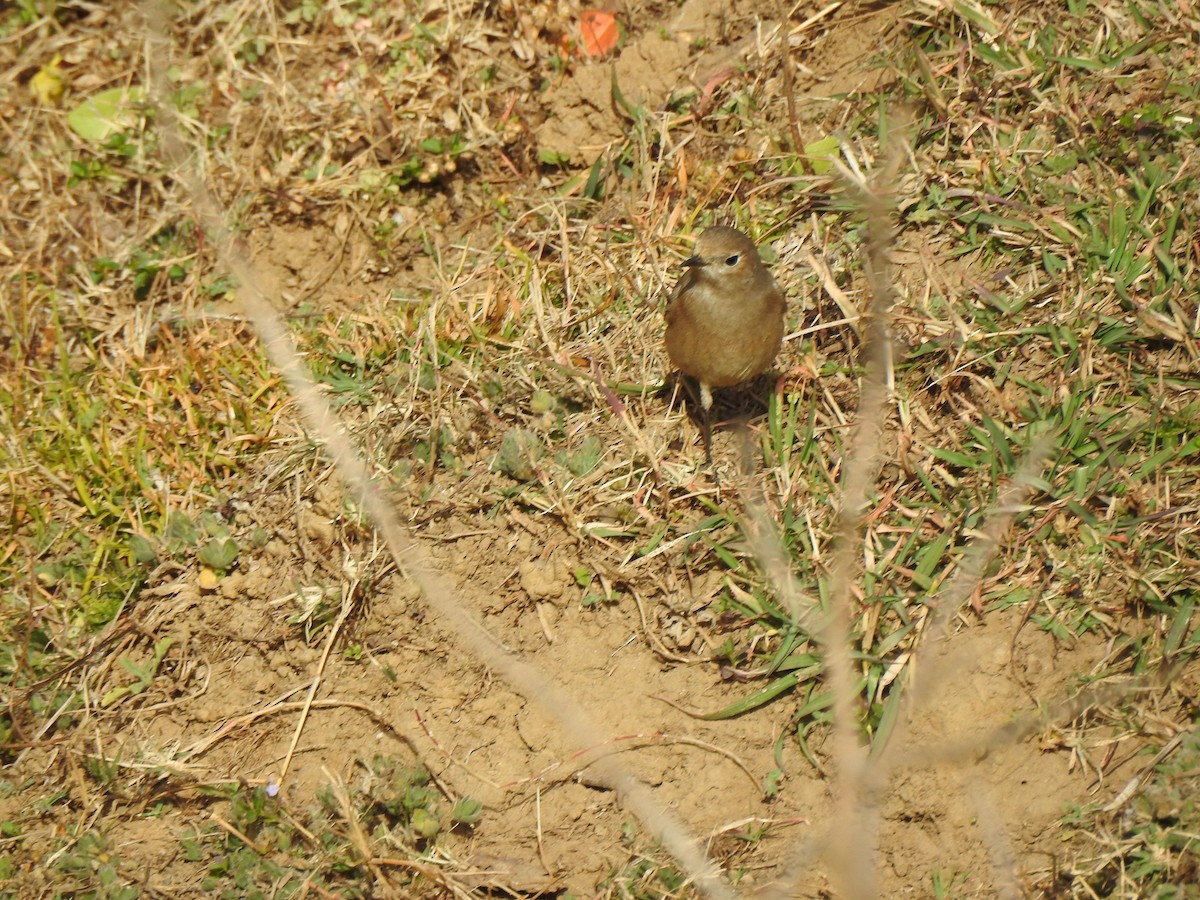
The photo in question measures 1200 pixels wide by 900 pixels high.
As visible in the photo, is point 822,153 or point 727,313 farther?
point 822,153

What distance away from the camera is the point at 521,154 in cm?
605

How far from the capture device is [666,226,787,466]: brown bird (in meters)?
4.61

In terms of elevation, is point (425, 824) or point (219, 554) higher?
point (219, 554)

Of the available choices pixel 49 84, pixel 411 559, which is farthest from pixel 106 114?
pixel 411 559

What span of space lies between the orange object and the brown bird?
1962mm

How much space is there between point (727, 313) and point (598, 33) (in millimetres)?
2333

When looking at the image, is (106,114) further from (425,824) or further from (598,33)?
(425,824)

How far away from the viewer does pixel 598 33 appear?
6148mm

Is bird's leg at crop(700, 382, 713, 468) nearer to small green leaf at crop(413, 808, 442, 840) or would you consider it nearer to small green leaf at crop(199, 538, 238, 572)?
small green leaf at crop(413, 808, 442, 840)

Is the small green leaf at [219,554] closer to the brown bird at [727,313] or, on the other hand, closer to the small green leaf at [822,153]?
the brown bird at [727,313]

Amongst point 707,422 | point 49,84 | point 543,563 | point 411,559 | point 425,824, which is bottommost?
point 425,824

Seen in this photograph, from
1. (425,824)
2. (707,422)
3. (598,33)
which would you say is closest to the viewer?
(425,824)

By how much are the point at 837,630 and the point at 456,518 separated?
2.88 metres

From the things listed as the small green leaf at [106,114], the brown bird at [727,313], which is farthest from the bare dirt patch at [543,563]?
the small green leaf at [106,114]
